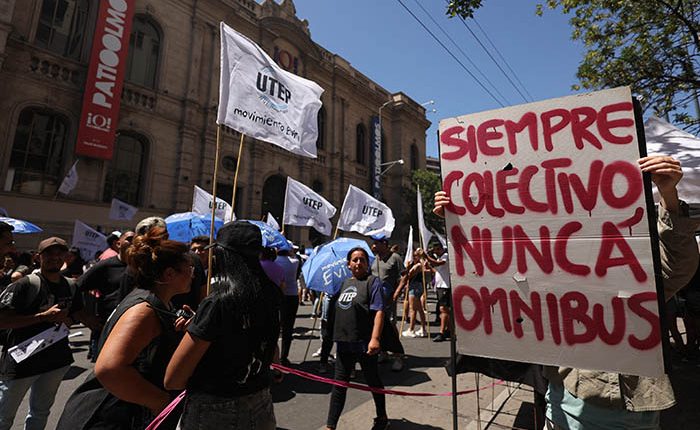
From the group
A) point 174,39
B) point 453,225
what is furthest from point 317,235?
point 453,225

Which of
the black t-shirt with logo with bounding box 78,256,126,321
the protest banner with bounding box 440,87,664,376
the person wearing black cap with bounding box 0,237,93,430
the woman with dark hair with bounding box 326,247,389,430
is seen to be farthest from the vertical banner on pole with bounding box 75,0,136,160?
the protest banner with bounding box 440,87,664,376

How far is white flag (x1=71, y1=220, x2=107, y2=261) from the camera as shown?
8102 mm

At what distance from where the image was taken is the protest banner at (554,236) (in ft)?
5.36

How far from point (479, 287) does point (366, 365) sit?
183 centimetres

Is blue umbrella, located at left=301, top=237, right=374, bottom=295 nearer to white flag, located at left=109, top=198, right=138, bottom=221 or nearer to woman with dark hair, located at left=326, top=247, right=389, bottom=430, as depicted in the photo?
woman with dark hair, located at left=326, top=247, right=389, bottom=430

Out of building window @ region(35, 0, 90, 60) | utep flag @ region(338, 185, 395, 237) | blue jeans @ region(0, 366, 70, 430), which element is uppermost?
building window @ region(35, 0, 90, 60)

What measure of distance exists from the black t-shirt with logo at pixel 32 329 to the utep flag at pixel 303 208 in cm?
491

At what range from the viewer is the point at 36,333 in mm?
2703

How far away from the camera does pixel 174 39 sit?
1555cm

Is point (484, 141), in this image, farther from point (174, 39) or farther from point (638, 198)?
point (174, 39)

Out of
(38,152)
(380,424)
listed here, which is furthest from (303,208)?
(38,152)

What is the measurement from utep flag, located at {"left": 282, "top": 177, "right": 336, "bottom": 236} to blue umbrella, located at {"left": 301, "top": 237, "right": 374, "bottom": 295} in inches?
85.0

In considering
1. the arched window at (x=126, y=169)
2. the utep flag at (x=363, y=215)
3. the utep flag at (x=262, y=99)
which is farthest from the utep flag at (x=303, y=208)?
the arched window at (x=126, y=169)

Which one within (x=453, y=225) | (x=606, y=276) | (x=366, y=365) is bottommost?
(x=366, y=365)
